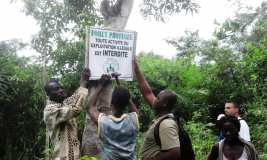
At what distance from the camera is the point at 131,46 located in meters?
5.21

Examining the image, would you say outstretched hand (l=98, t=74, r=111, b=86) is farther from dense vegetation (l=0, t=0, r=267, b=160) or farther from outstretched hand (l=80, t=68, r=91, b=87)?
dense vegetation (l=0, t=0, r=267, b=160)

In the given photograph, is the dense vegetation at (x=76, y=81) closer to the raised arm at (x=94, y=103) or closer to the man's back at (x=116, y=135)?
the raised arm at (x=94, y=103)

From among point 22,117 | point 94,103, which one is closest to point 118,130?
point 94,103

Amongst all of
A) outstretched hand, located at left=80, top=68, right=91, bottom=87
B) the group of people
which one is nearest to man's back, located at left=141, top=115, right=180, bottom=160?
the group of people

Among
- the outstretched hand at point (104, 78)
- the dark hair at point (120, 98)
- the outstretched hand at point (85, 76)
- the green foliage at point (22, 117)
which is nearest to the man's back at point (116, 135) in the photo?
the dark hair at point (120, 98)

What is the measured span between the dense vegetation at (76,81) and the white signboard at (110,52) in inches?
166

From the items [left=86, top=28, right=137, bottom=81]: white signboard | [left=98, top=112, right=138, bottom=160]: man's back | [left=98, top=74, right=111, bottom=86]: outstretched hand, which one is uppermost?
[left=86, top=28, right=137, bottom=81]: white signboard

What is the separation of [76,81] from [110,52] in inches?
208

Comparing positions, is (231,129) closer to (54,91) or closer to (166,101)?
(166,101)

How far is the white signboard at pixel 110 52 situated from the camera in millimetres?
4977

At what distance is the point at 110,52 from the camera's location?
5.08 metres

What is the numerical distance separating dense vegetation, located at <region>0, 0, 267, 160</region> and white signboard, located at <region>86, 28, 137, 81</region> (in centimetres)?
421

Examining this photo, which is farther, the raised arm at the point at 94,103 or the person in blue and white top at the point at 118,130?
the raised arm at the point at 94,103

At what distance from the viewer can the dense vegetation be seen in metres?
9.79
